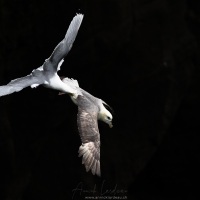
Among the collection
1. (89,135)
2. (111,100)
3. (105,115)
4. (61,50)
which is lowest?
(89,135)

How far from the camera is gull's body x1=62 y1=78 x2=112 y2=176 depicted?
613 cm

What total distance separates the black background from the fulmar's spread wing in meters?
1.44

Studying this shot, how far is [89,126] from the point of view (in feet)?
20.8

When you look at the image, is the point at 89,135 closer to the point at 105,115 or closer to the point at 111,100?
the point at 105,115

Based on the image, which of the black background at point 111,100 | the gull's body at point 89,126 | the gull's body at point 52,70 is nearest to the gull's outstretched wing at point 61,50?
the gull's body at point 52,70

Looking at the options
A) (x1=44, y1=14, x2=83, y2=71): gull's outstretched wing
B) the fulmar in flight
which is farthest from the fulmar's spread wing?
(x1=44, y1=14, x2=83, y2=71): gull's outstretched wing

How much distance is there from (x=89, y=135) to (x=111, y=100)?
2823mm

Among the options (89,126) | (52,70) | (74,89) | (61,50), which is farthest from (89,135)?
(61,50)

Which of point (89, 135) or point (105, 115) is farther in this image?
point (105, 115)

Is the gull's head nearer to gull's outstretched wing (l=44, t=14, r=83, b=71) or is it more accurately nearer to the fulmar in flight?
the fulmar in flight

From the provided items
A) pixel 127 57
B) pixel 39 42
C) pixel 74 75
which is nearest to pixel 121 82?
pixel 127 57

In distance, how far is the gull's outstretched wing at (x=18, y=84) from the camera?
19.4 feet

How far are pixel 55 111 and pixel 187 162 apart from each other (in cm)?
291

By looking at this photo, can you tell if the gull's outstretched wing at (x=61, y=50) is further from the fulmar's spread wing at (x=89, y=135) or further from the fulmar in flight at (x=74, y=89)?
the fulmar's spread wing at (x=89, y=135)
